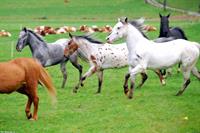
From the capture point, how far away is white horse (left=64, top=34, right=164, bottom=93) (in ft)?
53.0

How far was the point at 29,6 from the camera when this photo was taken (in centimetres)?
5741

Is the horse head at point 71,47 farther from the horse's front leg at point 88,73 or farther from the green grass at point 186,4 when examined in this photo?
the green grass at point 186,4

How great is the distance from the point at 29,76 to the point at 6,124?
1072 millimetres

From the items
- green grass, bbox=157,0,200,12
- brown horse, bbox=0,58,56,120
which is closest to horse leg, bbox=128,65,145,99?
brown horse, bbox=0,58,56,120

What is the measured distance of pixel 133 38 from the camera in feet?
50.0

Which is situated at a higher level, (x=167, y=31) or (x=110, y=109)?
(x=167, y=31)

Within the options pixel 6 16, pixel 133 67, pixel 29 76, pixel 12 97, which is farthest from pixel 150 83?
pixel 6 16

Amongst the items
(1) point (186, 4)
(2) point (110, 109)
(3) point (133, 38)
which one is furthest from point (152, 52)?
(1) point (186, 4)

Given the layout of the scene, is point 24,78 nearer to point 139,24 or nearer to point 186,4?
point 139,24

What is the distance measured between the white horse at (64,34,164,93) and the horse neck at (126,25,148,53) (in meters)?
1.17

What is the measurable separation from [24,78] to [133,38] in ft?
13.4

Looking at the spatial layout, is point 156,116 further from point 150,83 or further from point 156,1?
point 156,1

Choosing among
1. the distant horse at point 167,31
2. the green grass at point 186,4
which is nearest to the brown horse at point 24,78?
the distant horse at point 167,31

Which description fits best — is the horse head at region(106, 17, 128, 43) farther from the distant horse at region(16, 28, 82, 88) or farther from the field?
the distant horse at region(16, 28, 82, 88)
